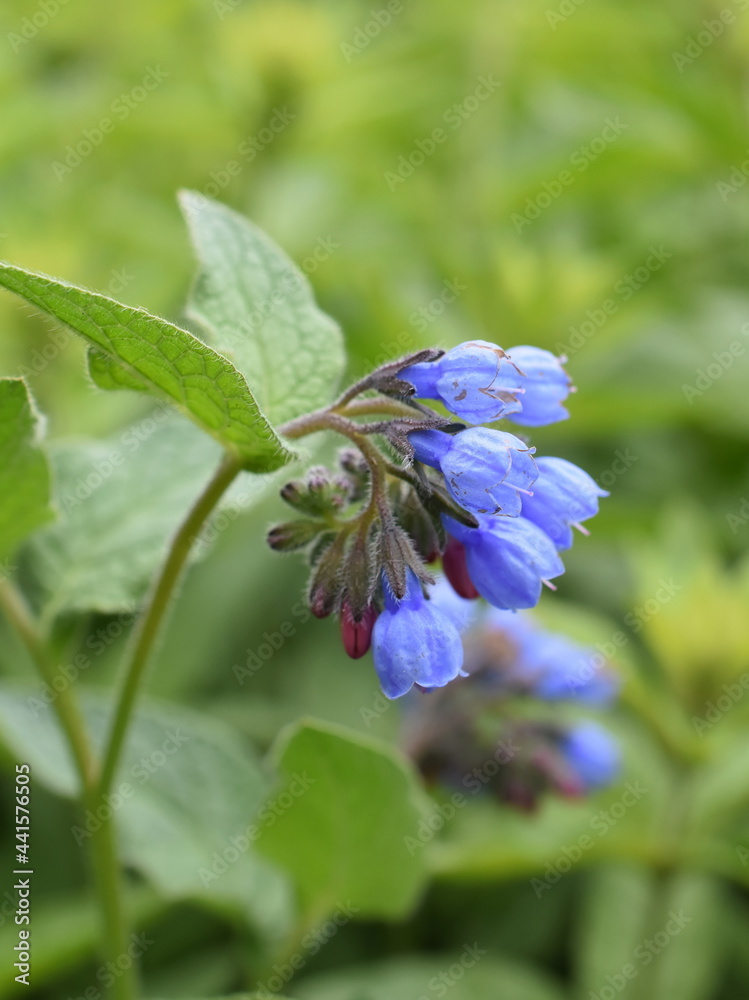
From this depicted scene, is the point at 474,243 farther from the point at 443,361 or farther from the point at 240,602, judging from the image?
the point at 443,361

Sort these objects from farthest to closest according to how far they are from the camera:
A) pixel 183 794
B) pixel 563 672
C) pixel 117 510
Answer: pixel 563 672 → pixel 183 794 → pixel 117 510

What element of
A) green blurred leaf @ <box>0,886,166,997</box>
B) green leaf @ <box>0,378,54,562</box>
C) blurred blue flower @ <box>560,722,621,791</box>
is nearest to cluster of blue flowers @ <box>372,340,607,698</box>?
green leaf @ <box>0,378,54,562</box>

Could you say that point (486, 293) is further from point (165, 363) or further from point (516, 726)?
point (165, 363)

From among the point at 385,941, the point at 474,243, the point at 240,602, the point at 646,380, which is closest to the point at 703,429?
the point at 646,380

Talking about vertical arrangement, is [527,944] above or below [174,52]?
below

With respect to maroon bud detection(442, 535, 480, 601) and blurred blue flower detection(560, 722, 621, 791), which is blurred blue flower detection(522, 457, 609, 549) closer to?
maroon bud detection(442, 535, 480, 601)

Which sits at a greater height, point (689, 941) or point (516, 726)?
point (516, 726)

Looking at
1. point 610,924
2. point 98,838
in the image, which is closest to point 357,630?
point 98,838
